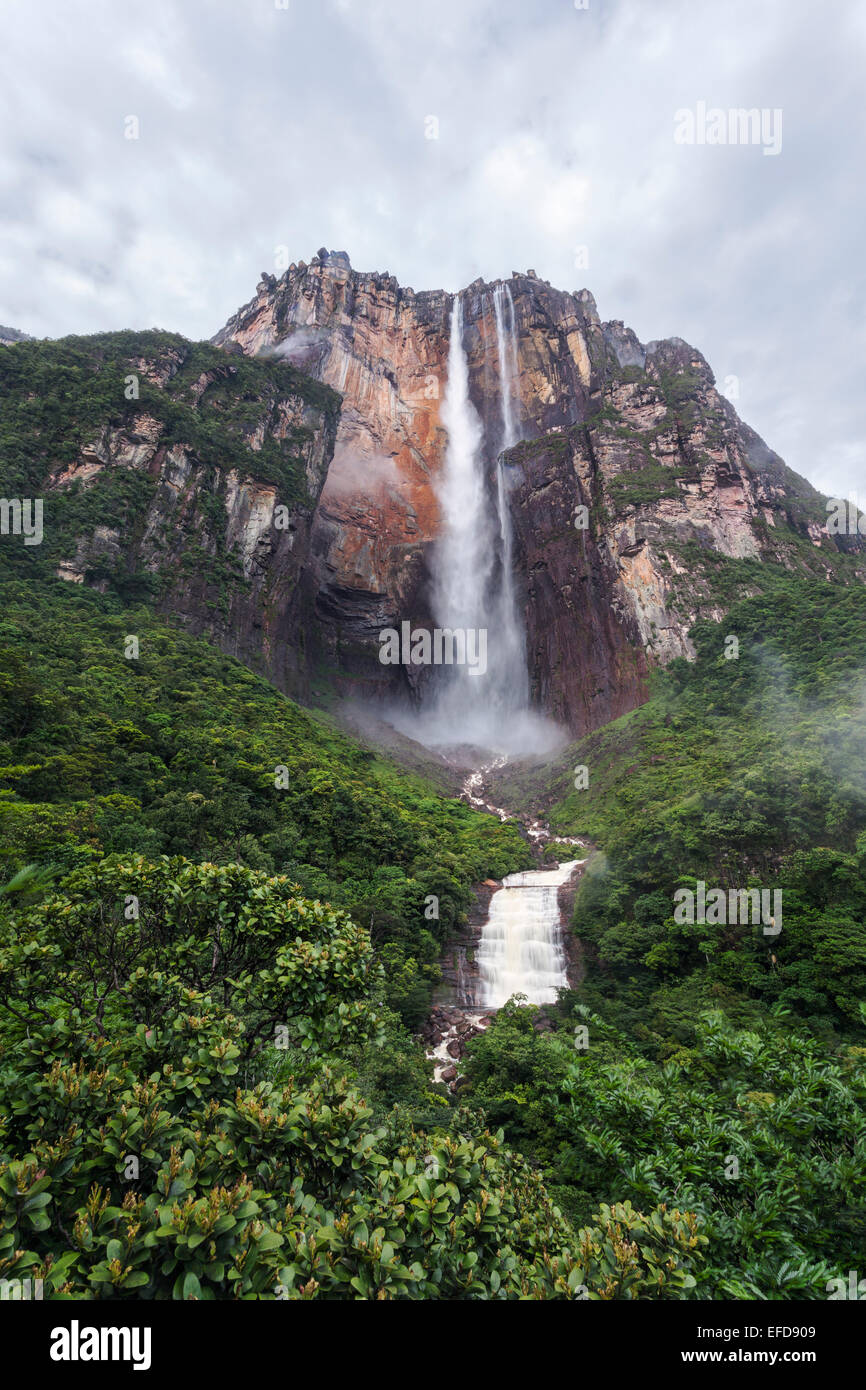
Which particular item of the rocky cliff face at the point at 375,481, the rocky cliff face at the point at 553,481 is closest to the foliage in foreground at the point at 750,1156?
the rocky cliff face at the point at 553,481

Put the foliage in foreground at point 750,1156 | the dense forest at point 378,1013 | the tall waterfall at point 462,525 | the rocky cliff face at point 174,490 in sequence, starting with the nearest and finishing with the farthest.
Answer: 1. the dense forest at point 378,1013
2. the foliage in foreground at point 750,1156
3. the rocky cliff face at point 174,490
4. the tall waterfall at point 462,525

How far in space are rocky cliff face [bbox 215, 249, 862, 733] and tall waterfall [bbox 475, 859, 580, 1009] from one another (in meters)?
21.9

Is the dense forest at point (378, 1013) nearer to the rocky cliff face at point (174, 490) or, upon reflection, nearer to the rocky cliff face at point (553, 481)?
the rocky cliff face at point (174, 490)

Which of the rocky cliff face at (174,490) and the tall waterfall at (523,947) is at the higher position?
the rocky cliff face at (174,490)

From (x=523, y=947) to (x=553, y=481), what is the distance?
4714 centimetres

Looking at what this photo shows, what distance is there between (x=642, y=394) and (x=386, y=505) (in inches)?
1142

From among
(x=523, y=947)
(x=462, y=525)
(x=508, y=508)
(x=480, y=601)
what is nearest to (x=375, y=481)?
(x=462, y=525)

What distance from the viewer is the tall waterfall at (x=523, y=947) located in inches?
757

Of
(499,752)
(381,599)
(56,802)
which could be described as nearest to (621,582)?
(499,752)

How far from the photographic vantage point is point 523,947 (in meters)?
20.7

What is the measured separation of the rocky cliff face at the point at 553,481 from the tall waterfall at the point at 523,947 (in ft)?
71.8

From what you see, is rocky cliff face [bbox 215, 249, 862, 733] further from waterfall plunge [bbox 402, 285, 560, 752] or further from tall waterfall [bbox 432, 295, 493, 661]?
tall waterfall [bbox 432, 295, 493, 661]

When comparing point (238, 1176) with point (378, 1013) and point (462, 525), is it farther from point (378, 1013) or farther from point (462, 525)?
point (462, 525)
